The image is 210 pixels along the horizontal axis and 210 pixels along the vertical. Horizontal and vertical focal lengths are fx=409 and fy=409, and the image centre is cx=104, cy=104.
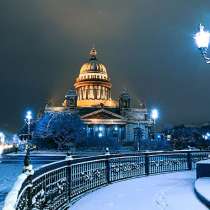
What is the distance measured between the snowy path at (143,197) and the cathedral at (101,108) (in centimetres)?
8612

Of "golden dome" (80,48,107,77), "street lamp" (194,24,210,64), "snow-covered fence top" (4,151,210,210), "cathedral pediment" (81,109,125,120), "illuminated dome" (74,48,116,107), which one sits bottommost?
"snow-covered fence top" (4,151,210,210)

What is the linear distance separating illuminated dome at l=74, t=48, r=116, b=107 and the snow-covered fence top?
107m

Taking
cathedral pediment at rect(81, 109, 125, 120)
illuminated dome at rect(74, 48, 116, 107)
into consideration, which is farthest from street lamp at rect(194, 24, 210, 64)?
illuminated dome at rect(74, 48, 116, 107)

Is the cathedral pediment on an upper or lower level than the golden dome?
lower

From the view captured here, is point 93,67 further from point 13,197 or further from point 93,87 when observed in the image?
point 13,197

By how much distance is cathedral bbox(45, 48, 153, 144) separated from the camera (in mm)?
111625

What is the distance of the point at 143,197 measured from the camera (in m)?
11.6

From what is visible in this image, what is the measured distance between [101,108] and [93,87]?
20.1 metres

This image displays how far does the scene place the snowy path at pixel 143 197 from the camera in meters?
10.2

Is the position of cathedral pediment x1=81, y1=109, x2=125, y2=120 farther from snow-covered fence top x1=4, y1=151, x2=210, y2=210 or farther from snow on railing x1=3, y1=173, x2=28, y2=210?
snow on railing x1=3, y1=173, x2=28, y2=210

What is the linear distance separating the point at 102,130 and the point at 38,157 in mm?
65831

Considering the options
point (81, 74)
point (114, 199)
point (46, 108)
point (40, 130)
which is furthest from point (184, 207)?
point (81, 74)

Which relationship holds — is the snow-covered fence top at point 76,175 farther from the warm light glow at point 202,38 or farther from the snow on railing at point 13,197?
the warm light glow at point 202,38

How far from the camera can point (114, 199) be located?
11.4m
